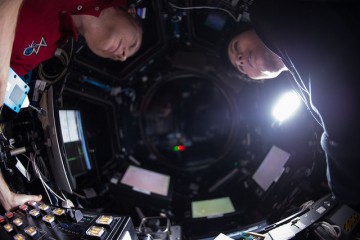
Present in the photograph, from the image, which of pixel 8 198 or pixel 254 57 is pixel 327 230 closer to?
pixel 254 57

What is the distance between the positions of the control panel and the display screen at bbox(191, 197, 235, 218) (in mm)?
1801

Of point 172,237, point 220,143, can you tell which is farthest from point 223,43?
point 172,237

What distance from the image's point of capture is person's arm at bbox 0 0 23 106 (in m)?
1.50

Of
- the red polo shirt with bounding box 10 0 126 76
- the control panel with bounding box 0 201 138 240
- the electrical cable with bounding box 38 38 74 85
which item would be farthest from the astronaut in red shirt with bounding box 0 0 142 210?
the control panel with bounding box 0 201 138 240

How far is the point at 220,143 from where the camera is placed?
4766mm

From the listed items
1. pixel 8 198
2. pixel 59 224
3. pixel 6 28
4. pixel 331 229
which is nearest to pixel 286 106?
pixel 331 229

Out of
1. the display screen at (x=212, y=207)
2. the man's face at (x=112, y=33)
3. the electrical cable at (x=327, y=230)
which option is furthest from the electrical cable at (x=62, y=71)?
the electrical cable at (x=327, y=230)

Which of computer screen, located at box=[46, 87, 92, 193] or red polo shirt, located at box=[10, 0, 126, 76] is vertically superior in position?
red polo shirt, located at box=[10, 0, 126, 76]

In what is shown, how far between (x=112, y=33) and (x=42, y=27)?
0.71 meters

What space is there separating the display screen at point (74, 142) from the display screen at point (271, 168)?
227 centimetres

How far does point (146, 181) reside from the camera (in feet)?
12.9

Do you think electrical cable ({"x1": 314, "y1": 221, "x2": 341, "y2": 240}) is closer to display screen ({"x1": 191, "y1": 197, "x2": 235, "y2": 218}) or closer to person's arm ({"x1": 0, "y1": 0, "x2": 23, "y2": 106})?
display screen ({"x1": 191, "y1": 197, "x2": 235, "y2": 218})

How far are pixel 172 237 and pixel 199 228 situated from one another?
3.50ft

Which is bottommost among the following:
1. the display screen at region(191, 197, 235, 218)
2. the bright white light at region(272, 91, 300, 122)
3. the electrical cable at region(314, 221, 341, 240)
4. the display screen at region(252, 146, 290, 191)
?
the display screen at region(191, 197, 235, 218)
